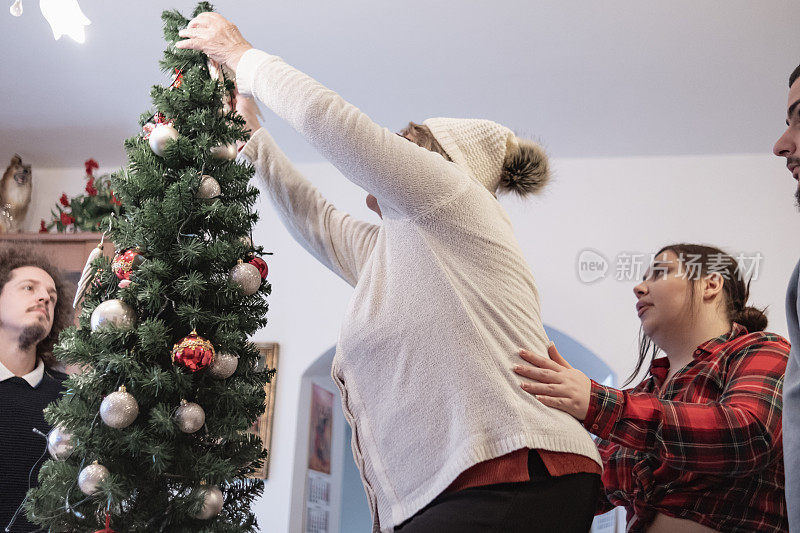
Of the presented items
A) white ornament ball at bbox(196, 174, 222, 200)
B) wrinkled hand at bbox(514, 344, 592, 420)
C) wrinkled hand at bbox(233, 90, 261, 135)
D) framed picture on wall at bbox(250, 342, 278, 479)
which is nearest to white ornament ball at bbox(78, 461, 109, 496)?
white ornament ball at bbox(196, 174, 222, 200)

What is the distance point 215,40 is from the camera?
58.3 inches

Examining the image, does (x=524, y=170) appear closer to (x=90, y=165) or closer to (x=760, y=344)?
(x=760, y=344)

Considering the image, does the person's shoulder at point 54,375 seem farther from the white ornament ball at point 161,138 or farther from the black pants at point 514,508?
the black pants at point 514,508

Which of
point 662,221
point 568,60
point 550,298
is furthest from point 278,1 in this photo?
point 662,221

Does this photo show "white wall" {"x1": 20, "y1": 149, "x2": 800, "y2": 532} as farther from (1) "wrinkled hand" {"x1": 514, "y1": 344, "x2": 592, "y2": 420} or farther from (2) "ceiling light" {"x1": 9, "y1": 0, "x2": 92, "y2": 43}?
(1) "wrinkled hand" {"x1": 514, "y1": 344, "x2": 592, "y2": 420}

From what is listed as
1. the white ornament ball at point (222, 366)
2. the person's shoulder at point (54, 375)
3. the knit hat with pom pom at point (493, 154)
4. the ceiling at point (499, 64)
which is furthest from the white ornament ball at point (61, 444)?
the ceiling at point (499, 64)

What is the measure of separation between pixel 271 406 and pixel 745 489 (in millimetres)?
3066

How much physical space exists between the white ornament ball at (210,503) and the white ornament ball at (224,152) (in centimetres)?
61

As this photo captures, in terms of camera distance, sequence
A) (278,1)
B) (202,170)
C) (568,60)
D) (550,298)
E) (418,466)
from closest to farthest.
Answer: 1. (418,466)
2. (202,170)
3. (278,1)
4. (568,60)
5. (550,298)

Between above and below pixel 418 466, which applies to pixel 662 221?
above

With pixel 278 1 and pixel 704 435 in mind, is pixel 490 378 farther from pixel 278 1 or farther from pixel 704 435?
pixel 278 1

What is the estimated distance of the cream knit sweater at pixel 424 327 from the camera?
1201 mm

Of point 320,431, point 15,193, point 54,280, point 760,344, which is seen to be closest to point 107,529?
point 760,344

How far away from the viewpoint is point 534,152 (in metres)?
1.55
